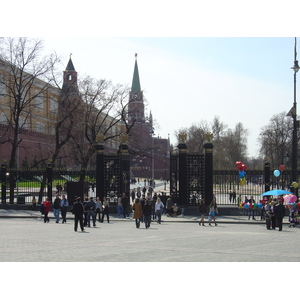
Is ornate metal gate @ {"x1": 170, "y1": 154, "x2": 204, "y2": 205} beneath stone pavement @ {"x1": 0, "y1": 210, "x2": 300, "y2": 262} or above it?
above

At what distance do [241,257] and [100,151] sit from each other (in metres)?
20.3

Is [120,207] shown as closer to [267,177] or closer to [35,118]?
[267,177]

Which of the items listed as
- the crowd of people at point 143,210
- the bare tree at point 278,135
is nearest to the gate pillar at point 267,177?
the crowd of people at point 143,210

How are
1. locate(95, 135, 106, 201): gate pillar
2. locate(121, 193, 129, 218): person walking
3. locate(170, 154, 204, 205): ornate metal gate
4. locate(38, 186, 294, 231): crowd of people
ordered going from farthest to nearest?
locate(95, 135, 106, 201): gate pillar
locate(170, 154, 204, 205): ornate metal gate
locate(121, 193, 129, 218): person walking
locate(38, 186, 294, 231): crowd of people

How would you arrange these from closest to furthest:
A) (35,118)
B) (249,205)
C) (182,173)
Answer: (249,205) → (182,173) → (35,118)

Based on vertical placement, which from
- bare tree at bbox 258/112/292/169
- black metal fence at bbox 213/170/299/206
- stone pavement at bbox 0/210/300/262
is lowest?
stone pavement at bbox 0/210/300/262

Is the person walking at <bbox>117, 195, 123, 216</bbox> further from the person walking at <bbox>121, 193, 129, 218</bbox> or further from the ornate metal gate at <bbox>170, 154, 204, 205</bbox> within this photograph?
the ornate metal gate at <bbox>170, 154, 204, 205</bbox>

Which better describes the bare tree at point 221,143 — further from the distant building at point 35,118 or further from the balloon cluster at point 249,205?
the balloon cluster at point 249,205

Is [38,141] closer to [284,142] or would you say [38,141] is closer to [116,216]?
[284,142]

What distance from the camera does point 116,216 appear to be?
31062mm

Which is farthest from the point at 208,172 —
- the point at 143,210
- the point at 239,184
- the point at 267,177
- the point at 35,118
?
the point at 35,118

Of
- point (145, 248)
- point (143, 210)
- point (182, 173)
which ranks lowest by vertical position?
point (145, 248)

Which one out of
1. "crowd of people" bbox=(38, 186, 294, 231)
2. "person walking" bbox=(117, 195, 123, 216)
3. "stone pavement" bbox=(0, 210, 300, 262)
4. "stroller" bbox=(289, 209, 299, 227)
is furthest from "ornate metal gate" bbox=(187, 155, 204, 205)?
"stone pavement" bbox=(0, 210, 300, 262)
